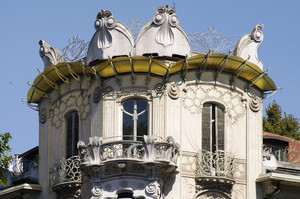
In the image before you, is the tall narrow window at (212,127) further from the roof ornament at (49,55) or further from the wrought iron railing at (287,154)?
the roof ornament at (49,55)

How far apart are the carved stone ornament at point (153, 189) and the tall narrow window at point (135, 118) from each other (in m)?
2.28

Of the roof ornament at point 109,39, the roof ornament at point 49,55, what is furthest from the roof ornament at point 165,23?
the roof ornament at point 49,55

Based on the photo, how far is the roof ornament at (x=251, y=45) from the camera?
5172cm

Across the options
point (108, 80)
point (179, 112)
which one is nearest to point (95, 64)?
point (108, 80)

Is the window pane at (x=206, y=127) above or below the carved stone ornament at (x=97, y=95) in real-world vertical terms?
Result: below

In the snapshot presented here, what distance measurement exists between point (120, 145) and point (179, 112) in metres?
3.29

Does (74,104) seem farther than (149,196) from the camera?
Yes

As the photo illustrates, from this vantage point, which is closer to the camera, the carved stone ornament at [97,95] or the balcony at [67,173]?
the balcony at [67,173]

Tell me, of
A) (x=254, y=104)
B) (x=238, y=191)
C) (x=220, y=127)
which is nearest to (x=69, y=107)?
(x=220, y=127)

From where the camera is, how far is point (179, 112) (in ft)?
166

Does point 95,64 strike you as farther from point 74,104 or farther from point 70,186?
point 70,186

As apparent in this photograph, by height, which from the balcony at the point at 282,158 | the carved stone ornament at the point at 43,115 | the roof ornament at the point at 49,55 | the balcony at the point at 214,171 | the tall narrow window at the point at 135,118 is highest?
the roof ornament at the point at 49,55

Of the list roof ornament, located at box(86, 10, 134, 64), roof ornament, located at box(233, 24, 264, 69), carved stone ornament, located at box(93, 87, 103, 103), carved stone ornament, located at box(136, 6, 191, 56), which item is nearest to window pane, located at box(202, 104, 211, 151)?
carved stone ornament, located at box(136, 6, 191, 56)

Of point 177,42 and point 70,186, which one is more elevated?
point 177,42
